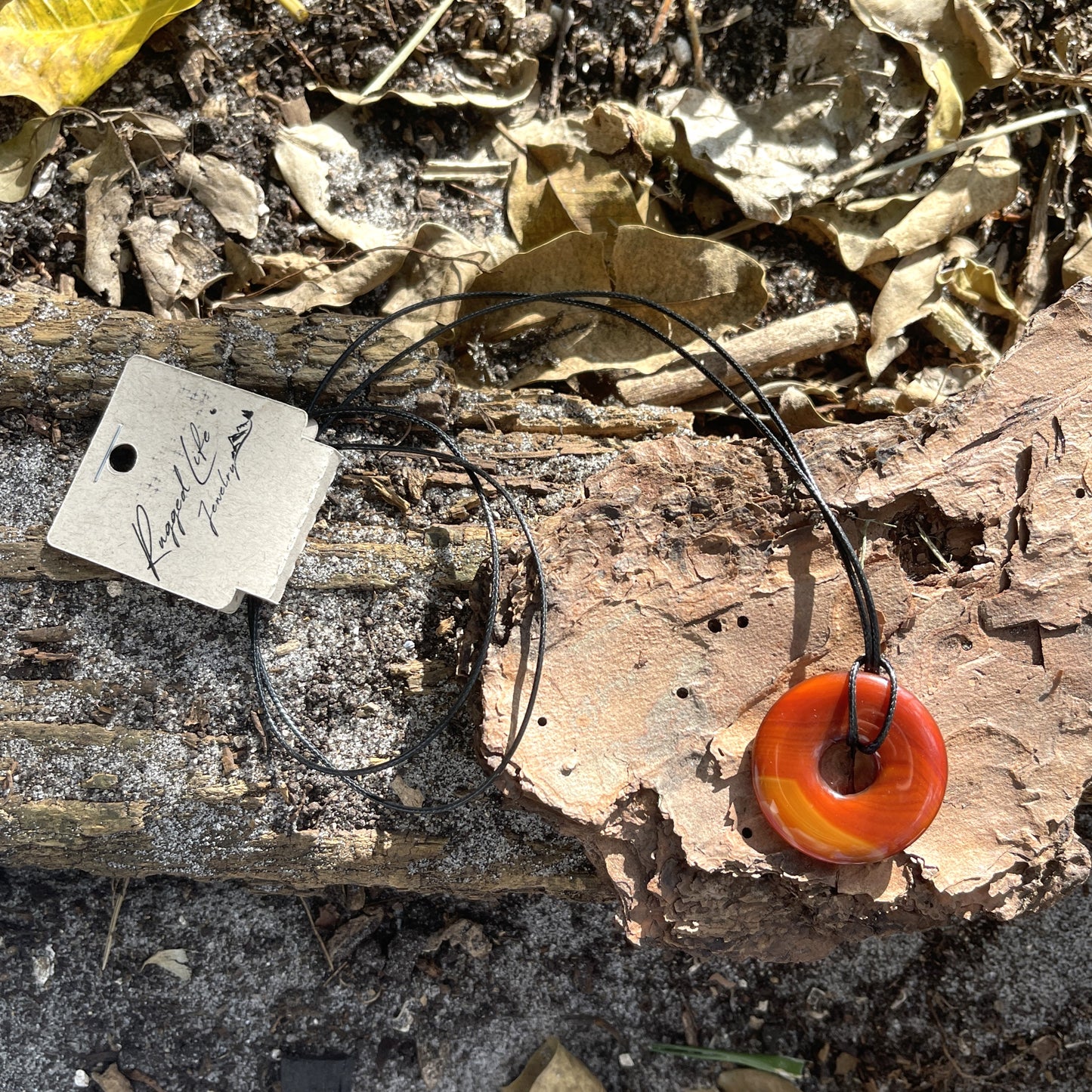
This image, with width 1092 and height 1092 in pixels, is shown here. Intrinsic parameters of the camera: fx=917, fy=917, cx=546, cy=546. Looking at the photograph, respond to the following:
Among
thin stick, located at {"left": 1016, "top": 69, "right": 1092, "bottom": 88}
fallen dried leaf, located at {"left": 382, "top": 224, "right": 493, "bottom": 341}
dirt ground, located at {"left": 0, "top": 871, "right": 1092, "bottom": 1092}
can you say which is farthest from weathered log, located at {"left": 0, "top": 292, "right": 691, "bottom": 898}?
thin stick, located at {"left": 1016, "top": 69, "right": 1092, "bottom": 88}

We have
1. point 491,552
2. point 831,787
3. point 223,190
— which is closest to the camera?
point 831,787

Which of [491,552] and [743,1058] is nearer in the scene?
[491,552]

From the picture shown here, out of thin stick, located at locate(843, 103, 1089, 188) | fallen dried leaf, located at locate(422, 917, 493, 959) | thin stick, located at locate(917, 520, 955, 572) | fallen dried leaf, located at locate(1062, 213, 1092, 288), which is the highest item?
thin stick, located at locate(843, 103, 1089, 188)

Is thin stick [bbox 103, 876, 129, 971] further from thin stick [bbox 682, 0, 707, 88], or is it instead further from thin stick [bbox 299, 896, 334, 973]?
thin stick [bbox 682, 0, 707, 88]

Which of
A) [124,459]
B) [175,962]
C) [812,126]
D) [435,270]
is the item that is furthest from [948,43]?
[175,962]

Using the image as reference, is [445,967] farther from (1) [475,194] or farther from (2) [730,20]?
(2) [730,20]

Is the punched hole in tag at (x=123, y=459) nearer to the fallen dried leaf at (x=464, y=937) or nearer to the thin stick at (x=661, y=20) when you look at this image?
the fallen dried leaf at (x=464, y=937)

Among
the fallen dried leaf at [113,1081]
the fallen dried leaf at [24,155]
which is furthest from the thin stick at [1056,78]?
the fallen dried leaf at [113,1081]
